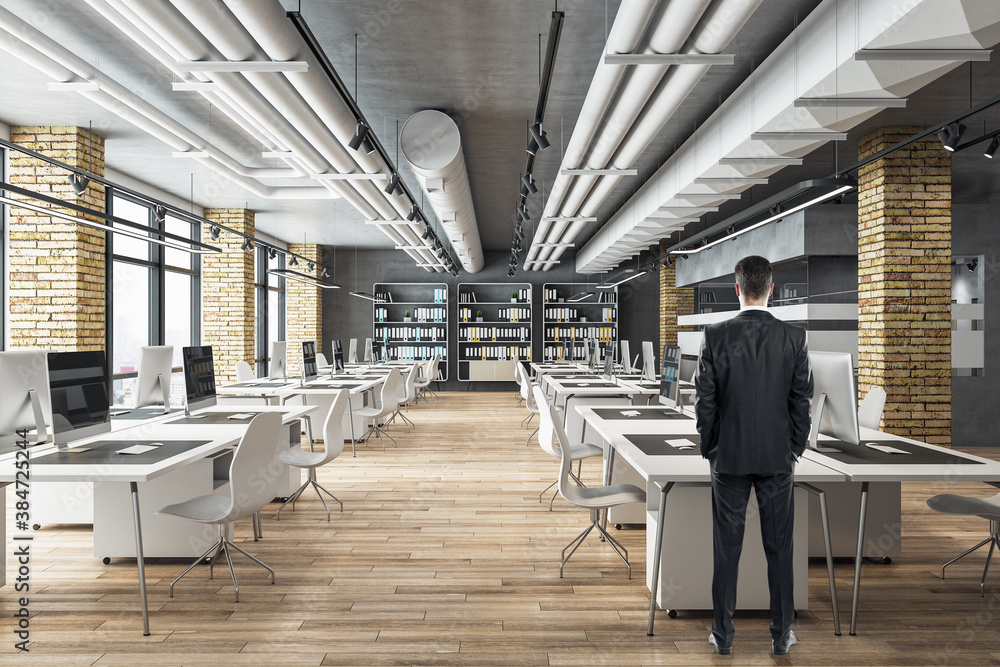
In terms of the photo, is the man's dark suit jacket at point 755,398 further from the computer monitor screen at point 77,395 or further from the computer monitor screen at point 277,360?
the computer monitor screen at point 277,360

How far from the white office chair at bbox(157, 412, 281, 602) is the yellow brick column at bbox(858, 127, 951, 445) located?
18.7ft

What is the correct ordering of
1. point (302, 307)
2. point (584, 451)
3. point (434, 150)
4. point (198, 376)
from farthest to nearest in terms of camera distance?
1. point (302, 307)
2. point (434, 150)
3. point (198, 376)
4. point (584, 451)

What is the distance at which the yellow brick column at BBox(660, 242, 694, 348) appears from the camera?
44.4ft

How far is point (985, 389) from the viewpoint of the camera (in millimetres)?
7922

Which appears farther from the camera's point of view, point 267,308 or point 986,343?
point 267,308

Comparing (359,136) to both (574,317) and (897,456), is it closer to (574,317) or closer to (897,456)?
(897,456)

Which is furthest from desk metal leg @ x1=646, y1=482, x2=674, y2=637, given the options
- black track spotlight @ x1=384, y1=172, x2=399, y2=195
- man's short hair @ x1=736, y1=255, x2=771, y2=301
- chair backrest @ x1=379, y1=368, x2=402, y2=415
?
chair backrest @ x1=379, y1=368, x2=402, y2=415

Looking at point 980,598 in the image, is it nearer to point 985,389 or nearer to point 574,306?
point 985,389

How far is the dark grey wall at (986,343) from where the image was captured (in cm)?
790

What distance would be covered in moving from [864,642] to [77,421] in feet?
14.1

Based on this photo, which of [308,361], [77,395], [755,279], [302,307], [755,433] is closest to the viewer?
[755,433]

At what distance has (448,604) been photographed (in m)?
3.28

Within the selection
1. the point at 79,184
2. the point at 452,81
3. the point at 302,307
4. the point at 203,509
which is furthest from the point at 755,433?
the point at 302,307

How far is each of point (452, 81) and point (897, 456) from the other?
13.7 feet
